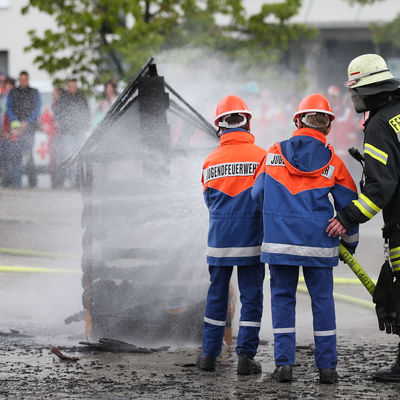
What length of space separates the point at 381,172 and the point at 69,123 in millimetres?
8087

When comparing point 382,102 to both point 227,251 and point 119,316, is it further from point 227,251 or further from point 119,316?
point 119,316

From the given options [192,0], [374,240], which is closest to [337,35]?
[192,0]

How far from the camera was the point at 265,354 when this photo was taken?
553cm

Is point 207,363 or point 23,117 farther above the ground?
point 23,117

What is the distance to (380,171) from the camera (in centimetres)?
465

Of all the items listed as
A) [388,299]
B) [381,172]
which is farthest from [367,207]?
[388,299]

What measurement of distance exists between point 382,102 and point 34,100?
9559mm

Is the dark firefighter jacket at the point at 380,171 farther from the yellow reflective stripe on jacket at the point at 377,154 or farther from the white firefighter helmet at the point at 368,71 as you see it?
the white firefighter helmet at the point at 368,71

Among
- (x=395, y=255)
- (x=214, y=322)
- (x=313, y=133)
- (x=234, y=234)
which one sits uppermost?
(x=313, y=133)

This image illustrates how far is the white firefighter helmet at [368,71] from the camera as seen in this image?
4.85 m

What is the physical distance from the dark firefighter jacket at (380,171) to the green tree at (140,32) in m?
11.1

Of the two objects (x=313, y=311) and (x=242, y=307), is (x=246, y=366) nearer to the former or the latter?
(x=242, y=307)

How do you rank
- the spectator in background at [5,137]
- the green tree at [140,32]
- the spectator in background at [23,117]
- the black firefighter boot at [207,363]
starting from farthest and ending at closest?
the green tree at [140,32], the spectator in background at [23,117], the spectator in background at [5,137], the black firefighter boot at [207,363]

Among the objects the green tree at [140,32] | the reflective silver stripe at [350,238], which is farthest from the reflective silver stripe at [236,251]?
the green tree at [140,32]
